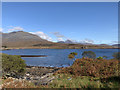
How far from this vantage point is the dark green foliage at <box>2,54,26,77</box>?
31.1ft

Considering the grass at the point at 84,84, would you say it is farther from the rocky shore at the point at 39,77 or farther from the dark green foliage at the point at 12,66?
the dark green foliage at the point at 12,66

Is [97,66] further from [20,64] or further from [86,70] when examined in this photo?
[20,64]

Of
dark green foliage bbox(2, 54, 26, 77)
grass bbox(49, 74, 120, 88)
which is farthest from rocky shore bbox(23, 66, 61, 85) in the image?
grass bbox(49, 74, 120, 88)

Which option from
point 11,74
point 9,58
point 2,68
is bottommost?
point 11,74

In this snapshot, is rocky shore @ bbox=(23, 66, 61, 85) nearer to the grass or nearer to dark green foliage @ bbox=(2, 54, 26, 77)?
dark green foliage @ bbox=(2, 54, 26, 77)

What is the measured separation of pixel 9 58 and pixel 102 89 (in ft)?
25.2

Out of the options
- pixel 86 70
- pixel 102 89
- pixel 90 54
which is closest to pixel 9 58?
pixel 86 70

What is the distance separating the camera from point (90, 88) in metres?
5.89

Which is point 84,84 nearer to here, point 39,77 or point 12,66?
point 39,77

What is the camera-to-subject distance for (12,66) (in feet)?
32.7

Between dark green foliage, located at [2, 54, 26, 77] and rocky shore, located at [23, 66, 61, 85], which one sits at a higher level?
dark green foliage, located at [2, 54, 26, 77]

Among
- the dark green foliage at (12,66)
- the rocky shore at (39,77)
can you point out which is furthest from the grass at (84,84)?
the dark green foliage at (12,66)

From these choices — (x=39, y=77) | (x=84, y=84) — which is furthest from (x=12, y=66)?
(x=84, y=84)

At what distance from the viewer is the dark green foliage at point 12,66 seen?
9477mm
